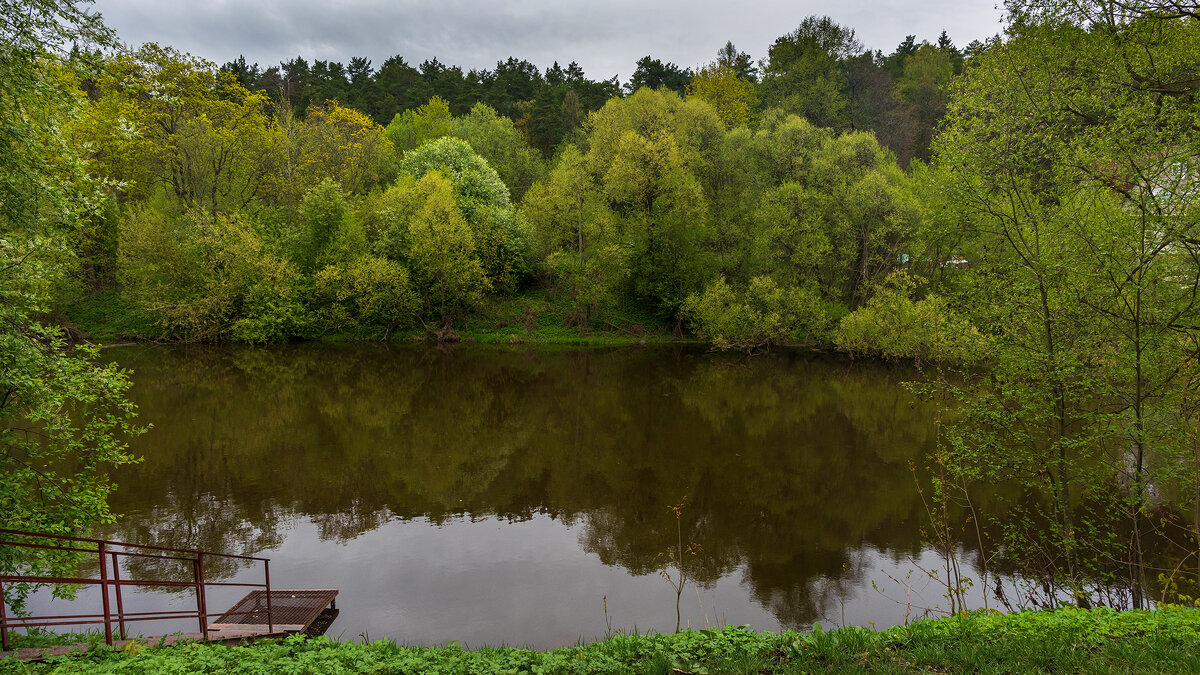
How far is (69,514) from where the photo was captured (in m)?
9.95

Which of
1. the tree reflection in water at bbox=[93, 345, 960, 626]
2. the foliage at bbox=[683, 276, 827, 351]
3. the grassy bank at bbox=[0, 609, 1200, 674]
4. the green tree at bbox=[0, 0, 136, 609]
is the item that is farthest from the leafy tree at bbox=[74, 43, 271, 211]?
the grassy bank at bbox=[0, 609, 1200, 674]

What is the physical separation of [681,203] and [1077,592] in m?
35.1

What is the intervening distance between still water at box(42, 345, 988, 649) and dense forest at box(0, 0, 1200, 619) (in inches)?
102

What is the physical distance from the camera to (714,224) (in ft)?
144

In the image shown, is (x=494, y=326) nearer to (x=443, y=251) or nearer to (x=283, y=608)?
(x=443, y=251)

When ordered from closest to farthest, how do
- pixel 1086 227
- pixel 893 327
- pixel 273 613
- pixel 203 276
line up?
pixel 273 613 < pixel 1086 227 < pixel 893 327 < pixel 203 276

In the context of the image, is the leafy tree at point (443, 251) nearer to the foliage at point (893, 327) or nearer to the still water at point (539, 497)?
the still water at point (539, 497)

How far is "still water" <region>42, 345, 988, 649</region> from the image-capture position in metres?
11.9

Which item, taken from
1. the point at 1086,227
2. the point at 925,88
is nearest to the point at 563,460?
the point at 1086,227

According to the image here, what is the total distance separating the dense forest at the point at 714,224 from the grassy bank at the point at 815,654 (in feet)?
11.0

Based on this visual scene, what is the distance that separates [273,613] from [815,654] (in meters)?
8.97

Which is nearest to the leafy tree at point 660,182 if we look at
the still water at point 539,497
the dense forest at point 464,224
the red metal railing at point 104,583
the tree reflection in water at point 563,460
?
the dense forest at point 464,224

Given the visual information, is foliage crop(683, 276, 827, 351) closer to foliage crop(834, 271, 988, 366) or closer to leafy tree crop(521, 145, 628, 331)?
foliage crop(834, 271, 988, 366)

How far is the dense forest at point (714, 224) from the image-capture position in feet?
32.7
